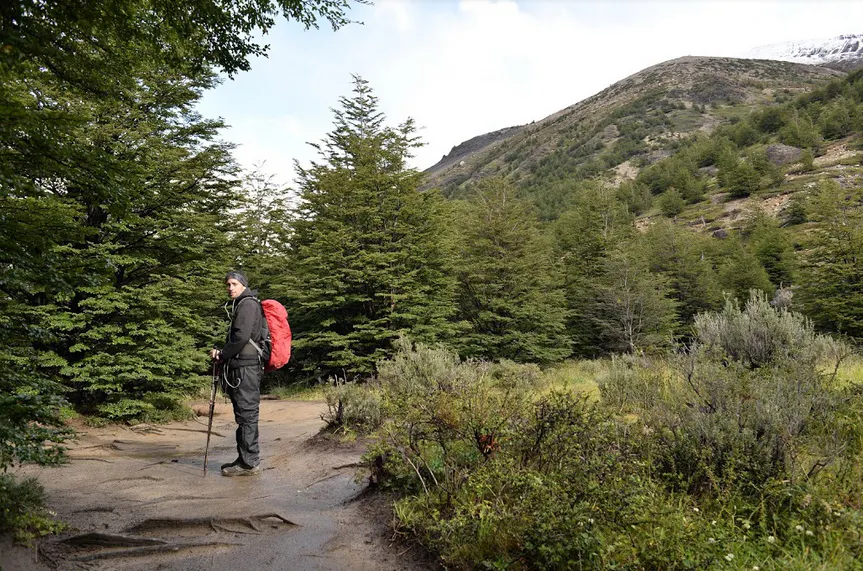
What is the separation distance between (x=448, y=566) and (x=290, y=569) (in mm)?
1101

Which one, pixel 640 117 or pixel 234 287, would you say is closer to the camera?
pixel 234 287

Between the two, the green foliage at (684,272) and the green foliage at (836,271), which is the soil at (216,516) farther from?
the green foliage at (684,272)

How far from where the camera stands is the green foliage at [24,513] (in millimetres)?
3008

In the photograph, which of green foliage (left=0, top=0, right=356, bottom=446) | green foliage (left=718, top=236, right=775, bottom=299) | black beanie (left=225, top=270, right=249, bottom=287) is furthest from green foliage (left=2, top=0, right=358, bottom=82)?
green foliage (left=718, top=236, right=775, bottom=299)

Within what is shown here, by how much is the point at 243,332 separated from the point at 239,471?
1743mm

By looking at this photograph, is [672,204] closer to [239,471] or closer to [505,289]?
[505,289]

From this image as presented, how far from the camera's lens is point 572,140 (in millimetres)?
105562

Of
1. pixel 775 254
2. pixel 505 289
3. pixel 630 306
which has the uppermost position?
pixel 505 289

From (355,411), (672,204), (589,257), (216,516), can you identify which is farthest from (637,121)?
(216,516)

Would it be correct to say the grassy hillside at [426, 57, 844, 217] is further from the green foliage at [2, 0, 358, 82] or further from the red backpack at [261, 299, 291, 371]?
the green foliage at [2, 0, 358, 82]

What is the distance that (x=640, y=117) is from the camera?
10181 cm

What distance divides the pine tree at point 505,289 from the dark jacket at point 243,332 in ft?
47.6

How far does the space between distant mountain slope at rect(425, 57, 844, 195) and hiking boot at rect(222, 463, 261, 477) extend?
78832 millimetres

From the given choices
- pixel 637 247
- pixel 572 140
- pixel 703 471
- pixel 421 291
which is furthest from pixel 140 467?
pixel 572 140
